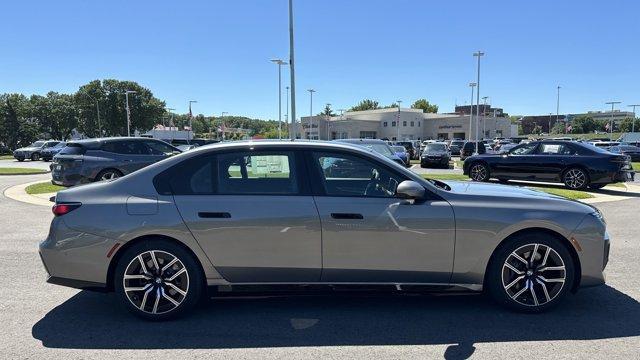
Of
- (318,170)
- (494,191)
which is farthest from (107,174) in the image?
(494,191)

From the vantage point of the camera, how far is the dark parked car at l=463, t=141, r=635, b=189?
14.0 m

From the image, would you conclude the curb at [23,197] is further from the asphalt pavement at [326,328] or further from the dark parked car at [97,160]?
the asphalt pavement at [326,328]

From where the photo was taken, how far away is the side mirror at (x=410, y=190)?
4.04 meters

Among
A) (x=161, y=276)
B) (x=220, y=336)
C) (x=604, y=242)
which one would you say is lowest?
(x=220, y=336)

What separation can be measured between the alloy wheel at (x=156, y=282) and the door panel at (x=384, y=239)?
1.25 m

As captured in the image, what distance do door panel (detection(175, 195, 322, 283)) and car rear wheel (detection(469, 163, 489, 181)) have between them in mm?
13527

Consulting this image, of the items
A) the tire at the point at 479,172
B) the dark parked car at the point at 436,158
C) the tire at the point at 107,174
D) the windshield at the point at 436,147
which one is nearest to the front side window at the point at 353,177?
the tire at the point at 107,174

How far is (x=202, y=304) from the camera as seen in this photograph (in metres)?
4.66

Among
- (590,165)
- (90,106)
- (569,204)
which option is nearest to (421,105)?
(90,106)

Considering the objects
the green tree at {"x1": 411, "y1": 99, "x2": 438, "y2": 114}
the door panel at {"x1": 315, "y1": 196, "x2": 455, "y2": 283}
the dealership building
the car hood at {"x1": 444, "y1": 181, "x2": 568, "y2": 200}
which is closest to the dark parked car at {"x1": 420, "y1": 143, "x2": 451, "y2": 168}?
the car hood at {"x1": 444, "y1": 181, "x2": 568, "y2": 200}

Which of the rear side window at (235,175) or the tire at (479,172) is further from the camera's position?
the tire at (479,172)

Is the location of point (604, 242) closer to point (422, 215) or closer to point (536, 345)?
point (536, 345)

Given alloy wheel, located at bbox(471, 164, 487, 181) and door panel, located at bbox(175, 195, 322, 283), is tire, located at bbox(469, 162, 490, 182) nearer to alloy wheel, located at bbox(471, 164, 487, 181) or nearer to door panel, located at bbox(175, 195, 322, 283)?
alloy wheel, located at bbox(471, 164, 487, 181)

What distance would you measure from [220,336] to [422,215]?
1.93 m
